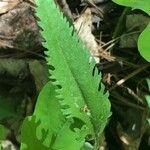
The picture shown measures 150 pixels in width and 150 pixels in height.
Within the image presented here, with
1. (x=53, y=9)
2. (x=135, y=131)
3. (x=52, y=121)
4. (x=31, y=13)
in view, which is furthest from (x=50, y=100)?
(x=31, y=13)

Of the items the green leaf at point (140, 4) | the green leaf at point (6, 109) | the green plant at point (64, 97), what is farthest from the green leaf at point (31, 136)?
the green leaf at point (140, 4)

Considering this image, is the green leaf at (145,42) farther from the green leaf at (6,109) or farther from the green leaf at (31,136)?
the green leaf at (6,109)

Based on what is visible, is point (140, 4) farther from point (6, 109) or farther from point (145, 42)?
point (6, 109)

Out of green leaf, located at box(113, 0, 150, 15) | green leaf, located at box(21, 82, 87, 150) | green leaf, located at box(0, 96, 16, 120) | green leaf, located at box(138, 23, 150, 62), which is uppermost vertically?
green leaf, located at box(113, 0, 150, 15)

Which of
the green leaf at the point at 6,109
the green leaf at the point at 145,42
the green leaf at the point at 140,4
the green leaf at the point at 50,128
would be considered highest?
the green leaf at the point at 140,4

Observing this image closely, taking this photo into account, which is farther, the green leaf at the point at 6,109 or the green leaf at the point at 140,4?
the green leaf at the point at 6,109

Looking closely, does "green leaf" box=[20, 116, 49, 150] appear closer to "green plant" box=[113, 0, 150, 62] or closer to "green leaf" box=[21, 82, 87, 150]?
"green leaf" box=[21, 82, 87, 150]

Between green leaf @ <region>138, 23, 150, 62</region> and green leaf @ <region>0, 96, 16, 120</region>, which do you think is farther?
green leaf @ <region>0, 96, 16, 120</region>

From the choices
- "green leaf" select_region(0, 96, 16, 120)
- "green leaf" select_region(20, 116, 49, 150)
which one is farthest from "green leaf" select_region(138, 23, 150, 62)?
"green leaf" select_region(0, 96, 16, 120)
